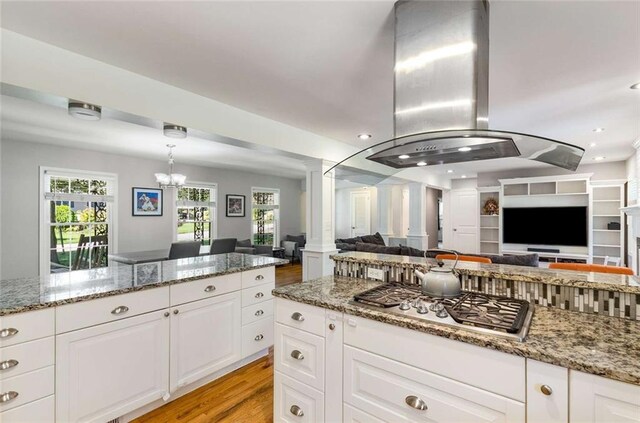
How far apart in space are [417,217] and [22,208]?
698 centimetres

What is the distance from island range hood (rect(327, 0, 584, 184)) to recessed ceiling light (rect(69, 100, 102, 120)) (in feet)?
6.09

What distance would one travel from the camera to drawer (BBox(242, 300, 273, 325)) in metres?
2.61

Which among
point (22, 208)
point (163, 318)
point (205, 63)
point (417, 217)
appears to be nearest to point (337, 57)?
point (205, 63)

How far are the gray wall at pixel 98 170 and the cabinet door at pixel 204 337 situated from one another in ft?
12.3

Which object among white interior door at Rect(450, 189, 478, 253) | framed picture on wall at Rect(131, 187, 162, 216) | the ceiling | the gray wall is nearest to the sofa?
the ceiling

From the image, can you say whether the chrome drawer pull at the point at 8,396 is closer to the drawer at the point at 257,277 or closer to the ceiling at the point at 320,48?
the drawer at the point at 257,277

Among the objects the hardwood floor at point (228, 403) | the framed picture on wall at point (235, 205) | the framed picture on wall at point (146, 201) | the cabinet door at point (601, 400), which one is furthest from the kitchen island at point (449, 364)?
the framed picture on wall at point (235, 205)

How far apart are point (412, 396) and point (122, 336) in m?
1.72

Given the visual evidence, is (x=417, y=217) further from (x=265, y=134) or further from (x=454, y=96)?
(x=454, y=96)

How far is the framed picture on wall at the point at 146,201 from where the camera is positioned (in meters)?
5.50

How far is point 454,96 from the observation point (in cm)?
133

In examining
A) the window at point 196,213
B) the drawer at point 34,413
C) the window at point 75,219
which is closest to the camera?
the drawer at point 34,413

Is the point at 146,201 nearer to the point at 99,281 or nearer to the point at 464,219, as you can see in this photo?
the point at 99,281

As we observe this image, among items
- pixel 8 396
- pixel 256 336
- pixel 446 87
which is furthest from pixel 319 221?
pixel 8 396
